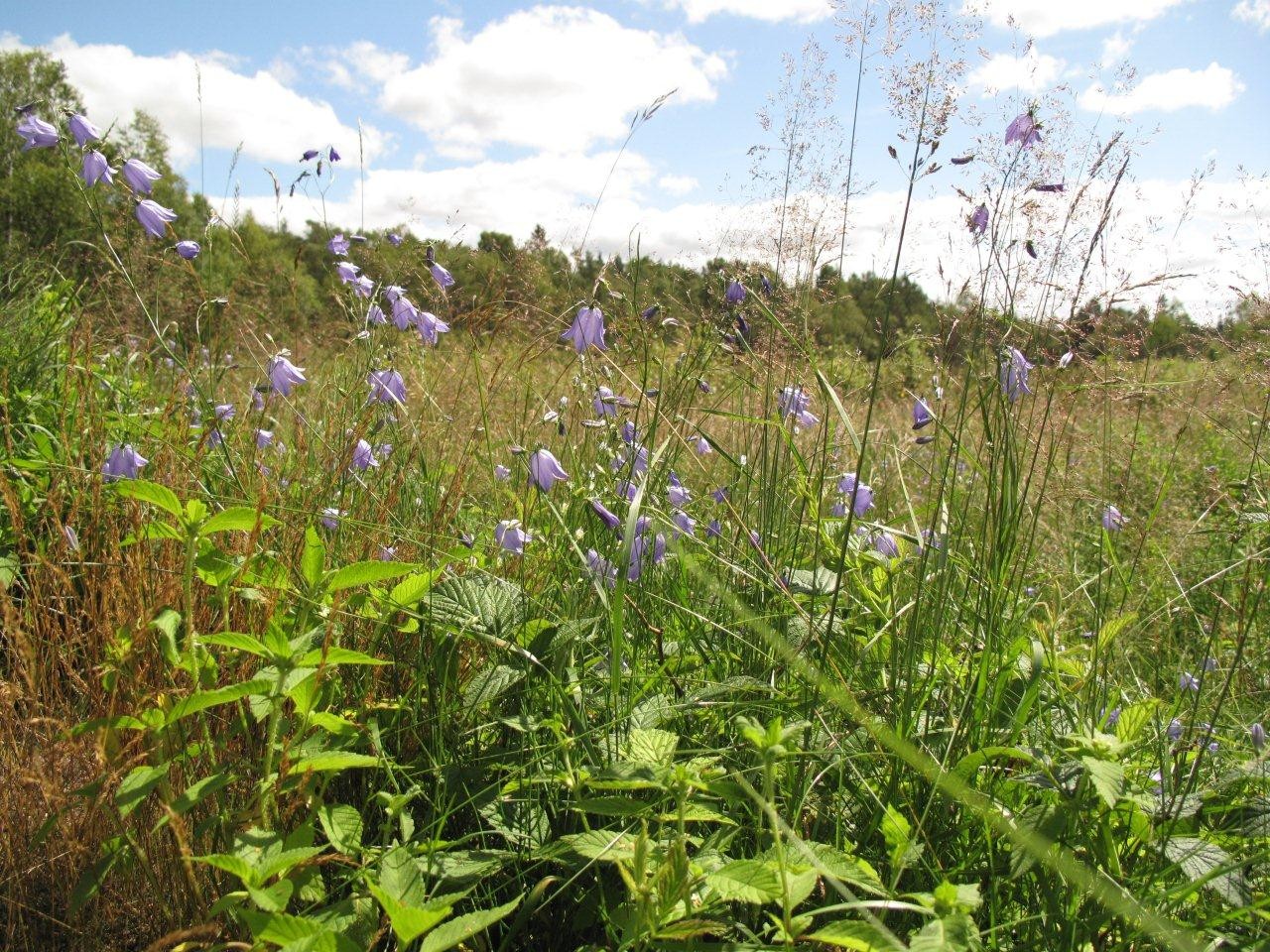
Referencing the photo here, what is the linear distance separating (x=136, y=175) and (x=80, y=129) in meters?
0.15

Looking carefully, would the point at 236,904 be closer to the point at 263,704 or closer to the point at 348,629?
the point at 263,704

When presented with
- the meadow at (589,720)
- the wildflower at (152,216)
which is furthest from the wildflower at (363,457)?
the wildflower at (152,216)

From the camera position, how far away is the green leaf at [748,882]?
944 mm

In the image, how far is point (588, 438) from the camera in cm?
208

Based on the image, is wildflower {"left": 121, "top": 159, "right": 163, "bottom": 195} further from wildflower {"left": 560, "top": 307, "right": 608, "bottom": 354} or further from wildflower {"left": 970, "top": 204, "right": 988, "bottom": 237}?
wildflower {"left": 970, "top": 204, "right": 988, "bottom": 237}

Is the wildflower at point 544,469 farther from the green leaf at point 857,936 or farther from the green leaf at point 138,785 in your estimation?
the green leaf at point 857,936

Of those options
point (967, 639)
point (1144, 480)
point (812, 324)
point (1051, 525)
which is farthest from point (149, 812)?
point (1144, 480)

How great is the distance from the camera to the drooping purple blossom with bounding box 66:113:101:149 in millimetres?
1887

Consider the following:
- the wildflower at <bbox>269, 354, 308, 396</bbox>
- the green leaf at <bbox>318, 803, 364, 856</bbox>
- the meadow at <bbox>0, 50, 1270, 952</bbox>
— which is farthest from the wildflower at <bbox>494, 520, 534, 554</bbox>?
the wildflower at <bbox>269, 354, 308, 396</bbox>

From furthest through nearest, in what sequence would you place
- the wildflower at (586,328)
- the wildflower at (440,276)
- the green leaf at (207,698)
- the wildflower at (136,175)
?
the wildflower at (440,276), the wildflower at (136,175), the wildflower at (586,328), the green leaf at (207,698)

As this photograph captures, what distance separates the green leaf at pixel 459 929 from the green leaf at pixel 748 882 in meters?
0.24

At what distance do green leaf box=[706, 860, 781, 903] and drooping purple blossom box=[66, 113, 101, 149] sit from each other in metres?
2.05

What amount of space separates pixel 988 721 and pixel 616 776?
2.16 feet

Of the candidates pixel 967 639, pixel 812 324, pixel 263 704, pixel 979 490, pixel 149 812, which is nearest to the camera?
pixel 263 704
